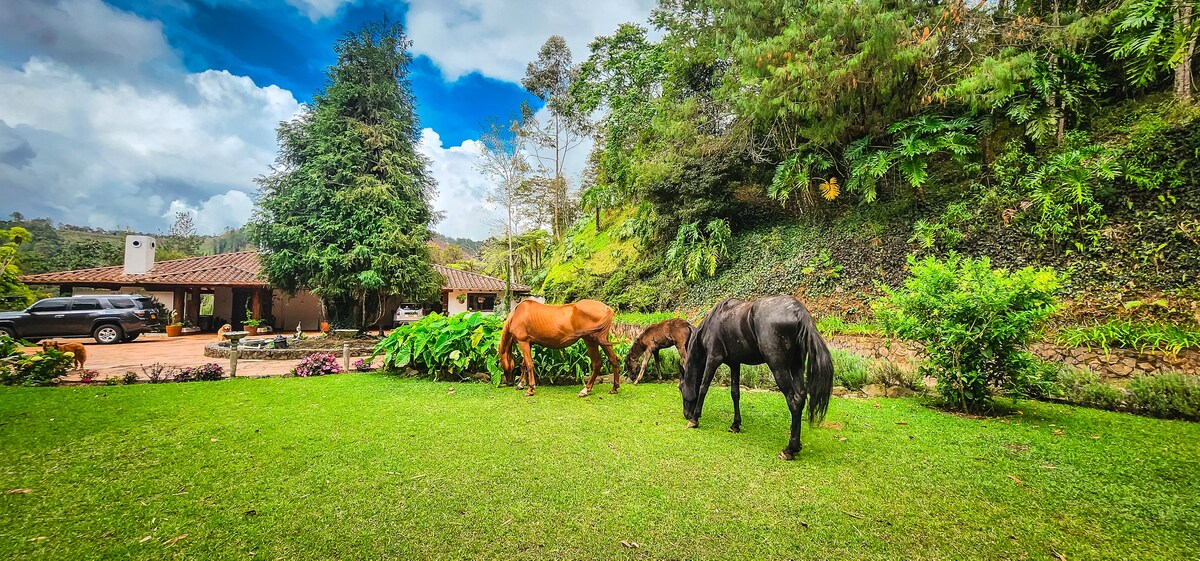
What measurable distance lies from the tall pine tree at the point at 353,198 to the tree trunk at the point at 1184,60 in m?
16.7

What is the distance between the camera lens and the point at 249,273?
59.1ft

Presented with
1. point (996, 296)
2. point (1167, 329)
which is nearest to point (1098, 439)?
point (996, 296)

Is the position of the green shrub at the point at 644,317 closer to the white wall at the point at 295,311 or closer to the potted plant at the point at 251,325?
the potted plant at the point at 251,325

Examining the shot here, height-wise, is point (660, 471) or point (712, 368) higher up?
point (712, 368)

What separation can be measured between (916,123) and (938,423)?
290 inches

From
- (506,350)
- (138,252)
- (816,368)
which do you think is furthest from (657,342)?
(138,252)

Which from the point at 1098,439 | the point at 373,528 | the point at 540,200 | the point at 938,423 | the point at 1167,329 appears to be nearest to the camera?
the point at 373,528

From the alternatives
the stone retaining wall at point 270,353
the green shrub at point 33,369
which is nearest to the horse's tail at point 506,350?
the stone retaining wall at point 270,353

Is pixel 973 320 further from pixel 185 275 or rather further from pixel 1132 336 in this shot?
pixel 185 275

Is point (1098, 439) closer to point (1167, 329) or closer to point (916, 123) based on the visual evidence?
point (1167, 329)

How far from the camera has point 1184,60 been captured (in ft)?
22.0

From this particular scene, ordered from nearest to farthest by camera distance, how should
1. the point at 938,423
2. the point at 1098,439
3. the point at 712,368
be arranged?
the point at 1098,439, the point at 712,368, the point at 938,423

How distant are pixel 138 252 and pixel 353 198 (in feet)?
45.6

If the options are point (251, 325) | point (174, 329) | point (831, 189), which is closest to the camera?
point (831, 189)
